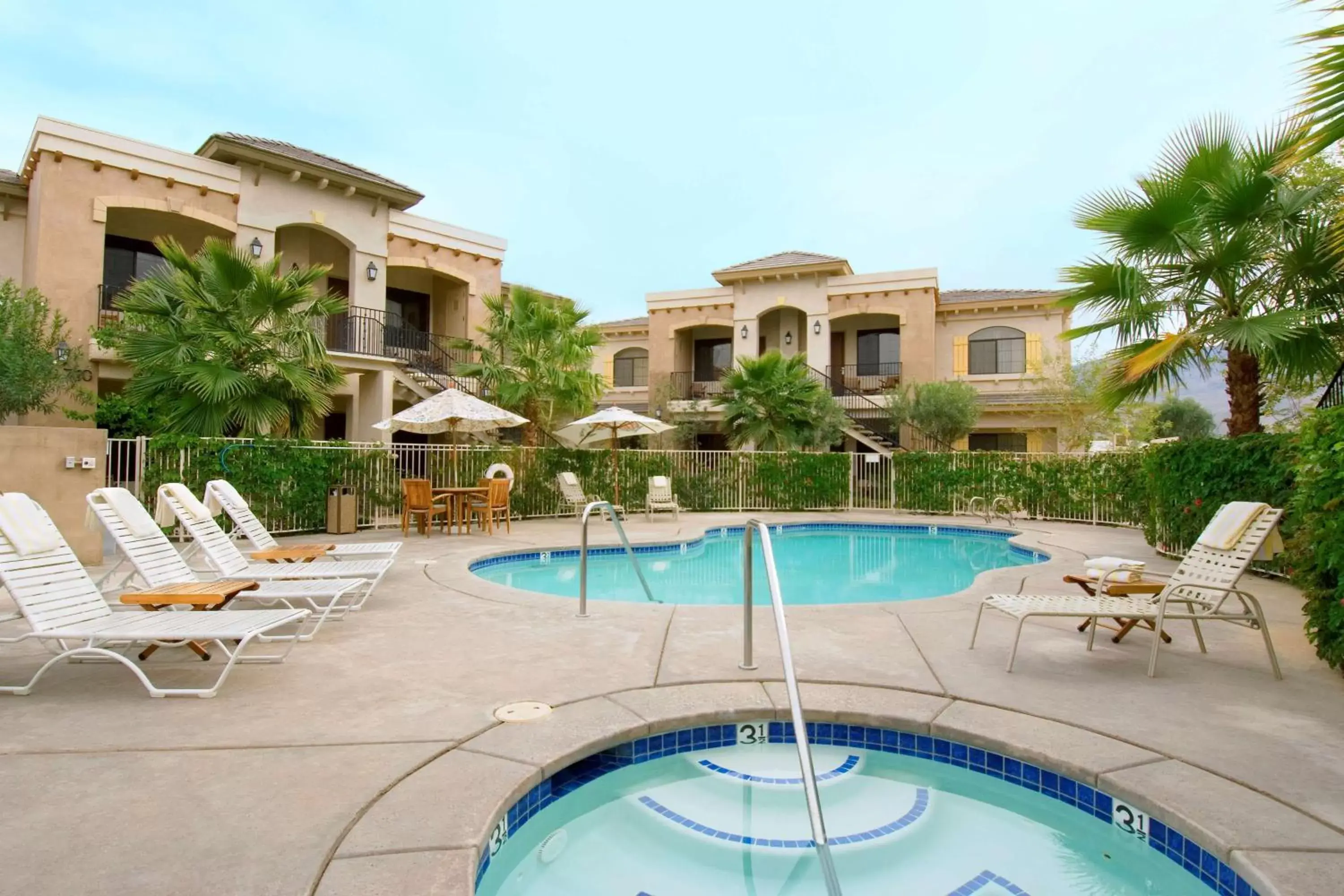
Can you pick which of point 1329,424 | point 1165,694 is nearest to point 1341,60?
point 1329,424

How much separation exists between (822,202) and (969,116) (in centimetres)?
1627

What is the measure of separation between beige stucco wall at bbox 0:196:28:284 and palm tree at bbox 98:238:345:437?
17.8 feet

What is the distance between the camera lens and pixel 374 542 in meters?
10.7

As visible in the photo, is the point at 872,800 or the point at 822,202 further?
the point at 822,202

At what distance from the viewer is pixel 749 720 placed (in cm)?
363

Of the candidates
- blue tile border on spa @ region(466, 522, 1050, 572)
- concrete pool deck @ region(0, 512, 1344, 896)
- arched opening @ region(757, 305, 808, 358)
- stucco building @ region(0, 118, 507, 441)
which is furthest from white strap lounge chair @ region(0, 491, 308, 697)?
arched opening @ region(757, 305, 808, 358)

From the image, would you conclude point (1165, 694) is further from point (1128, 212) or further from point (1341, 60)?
point (1128, 212)

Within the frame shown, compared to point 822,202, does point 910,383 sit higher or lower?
lower

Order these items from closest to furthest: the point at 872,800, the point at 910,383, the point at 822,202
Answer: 1. the point at 872,800
2. the point at 910,383
3. the point at 822,202

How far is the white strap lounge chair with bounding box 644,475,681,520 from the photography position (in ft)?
50.6

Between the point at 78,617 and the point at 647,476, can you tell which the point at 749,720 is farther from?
the point at 647,476

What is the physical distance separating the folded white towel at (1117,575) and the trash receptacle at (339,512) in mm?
10441

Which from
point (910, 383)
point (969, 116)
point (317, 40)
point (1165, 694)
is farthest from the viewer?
point (910, 383)

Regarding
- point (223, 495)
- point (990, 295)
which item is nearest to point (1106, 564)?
point (223, 495)
